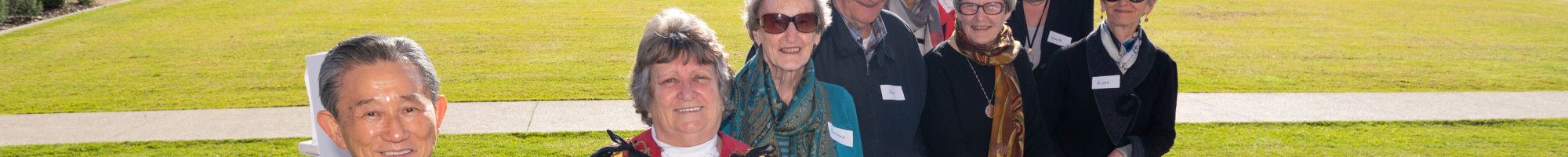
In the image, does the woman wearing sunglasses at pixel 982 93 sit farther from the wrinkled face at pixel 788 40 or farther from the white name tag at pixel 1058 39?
the white name tag at pixel 1058 39

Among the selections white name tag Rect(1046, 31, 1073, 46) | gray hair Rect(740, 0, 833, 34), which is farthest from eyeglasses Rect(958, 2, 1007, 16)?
white name tag Rect(1046, 31, 1073, 46)

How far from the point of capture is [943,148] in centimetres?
393

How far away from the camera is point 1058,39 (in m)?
4.62

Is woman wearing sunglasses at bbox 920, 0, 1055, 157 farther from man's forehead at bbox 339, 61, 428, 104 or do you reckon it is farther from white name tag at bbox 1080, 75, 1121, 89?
man's forehead at bbox 339, 61, 428, 104

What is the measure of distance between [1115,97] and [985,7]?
65 cm

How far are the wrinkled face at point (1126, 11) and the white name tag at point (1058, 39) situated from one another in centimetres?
55

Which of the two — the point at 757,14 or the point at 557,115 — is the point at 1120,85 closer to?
the point at 757,14

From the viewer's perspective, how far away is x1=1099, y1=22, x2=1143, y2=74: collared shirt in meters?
3.97

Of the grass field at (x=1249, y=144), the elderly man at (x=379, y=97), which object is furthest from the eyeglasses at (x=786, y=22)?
the grass field at (x=1249, y=144)

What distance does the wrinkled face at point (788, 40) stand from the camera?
3.41m

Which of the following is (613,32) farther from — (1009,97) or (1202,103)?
(1009,97)

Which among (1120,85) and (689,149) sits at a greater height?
(689,149)

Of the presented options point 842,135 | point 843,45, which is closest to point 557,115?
point 843,45

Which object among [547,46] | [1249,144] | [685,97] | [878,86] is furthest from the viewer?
[547,46]
